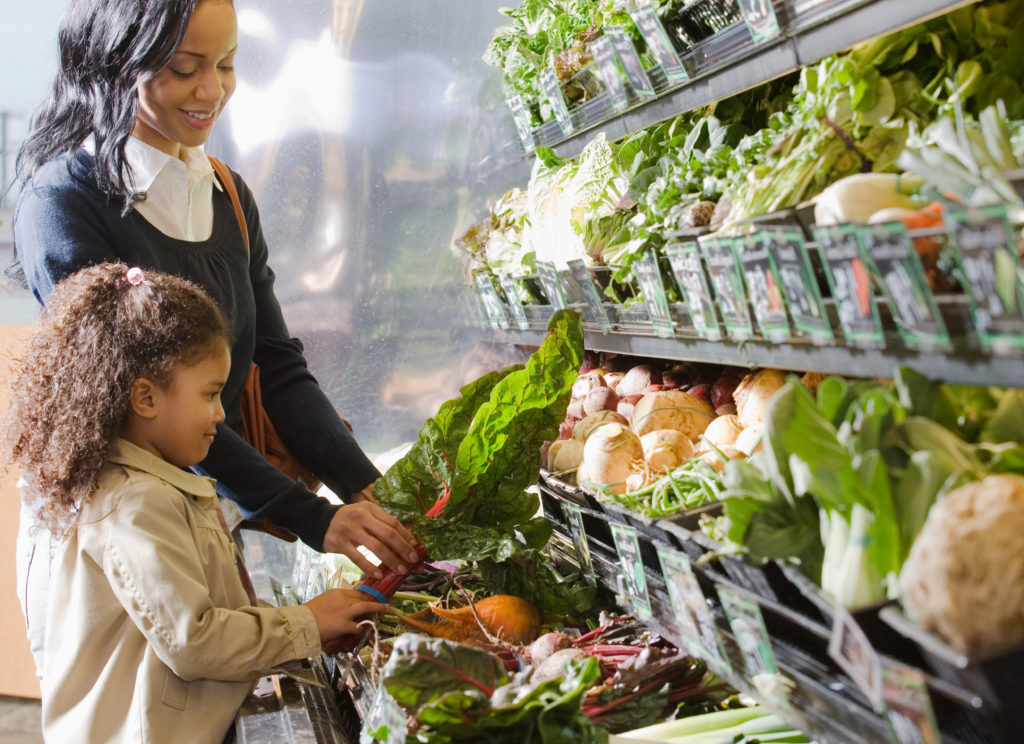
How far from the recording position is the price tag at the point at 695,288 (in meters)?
1.59

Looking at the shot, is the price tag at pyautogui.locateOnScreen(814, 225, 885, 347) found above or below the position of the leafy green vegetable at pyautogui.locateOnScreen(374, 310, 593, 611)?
above

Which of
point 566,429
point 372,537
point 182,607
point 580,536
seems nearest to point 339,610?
point 372,537

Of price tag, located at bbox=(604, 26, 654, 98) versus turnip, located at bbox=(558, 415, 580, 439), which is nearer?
price tag, located at bbox=(604, 26, 654, 98)

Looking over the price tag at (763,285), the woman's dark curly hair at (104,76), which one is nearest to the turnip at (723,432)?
the price tag at (763,285)

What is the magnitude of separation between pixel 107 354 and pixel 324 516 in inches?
23.8

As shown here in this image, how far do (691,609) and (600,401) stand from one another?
117cm

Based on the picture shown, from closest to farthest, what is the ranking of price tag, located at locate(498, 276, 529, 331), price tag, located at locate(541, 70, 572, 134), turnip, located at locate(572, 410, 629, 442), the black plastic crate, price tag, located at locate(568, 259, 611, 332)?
the black plastic crate → price tag, located at locate(568, 259, 611, 332) → turnip, located at locate(572, 410, 629, 442) → price tag, located at locate(541, 70, 572, 134) → price tag, located at locate(498, 276, 529, 331)

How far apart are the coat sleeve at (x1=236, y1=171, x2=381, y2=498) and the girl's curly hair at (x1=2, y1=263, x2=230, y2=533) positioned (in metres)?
0.72

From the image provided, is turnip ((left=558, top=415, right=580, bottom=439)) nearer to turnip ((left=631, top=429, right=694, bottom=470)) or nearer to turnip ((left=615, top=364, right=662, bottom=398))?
turnip ((left=615, top=364, right=662, bottom=398))

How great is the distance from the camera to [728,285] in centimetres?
149

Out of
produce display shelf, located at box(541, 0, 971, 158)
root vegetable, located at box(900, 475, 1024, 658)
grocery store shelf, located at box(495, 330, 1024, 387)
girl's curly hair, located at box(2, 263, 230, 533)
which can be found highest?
produce display shelf, located at box(541, 0, 971, 158)

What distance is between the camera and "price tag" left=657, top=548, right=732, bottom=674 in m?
1.45

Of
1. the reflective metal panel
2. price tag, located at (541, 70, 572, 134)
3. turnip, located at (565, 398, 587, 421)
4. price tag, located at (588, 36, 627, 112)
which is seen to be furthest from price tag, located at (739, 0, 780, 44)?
the reflective metal panel

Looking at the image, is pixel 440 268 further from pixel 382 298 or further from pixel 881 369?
pixel 881 369
